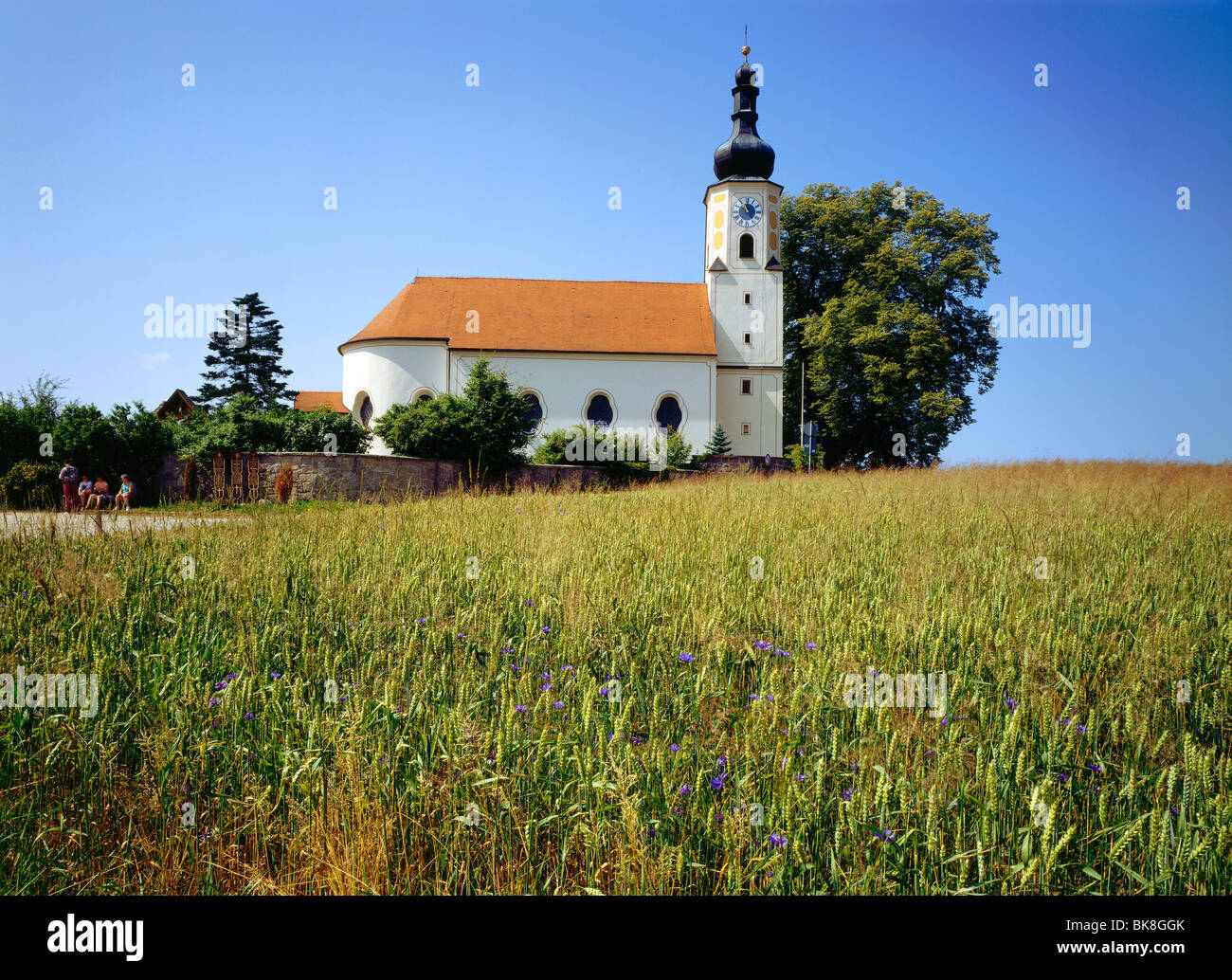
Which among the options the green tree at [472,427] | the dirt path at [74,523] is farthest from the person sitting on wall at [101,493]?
the dirt path at [74,523]

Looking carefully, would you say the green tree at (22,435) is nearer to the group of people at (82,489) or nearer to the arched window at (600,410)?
the group of people at (82,489)

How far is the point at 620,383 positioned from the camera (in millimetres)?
36219

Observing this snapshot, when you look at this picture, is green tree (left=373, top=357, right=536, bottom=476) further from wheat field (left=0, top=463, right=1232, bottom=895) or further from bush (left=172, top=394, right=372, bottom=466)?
wheat field (left=0, top=463, right=1232, bottom=895)

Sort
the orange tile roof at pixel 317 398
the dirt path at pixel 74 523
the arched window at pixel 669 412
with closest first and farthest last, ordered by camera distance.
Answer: the dirt path at pixel 74 523 → the arched window at pixel 669 412 → the orange tile roof at pixel 317 398

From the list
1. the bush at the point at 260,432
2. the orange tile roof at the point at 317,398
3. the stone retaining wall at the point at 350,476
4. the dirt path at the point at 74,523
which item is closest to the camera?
the dirt path at the point at 74,523

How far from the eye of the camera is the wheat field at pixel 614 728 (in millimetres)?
2010

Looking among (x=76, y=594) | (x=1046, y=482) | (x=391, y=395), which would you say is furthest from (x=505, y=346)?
(x=76, y=594)

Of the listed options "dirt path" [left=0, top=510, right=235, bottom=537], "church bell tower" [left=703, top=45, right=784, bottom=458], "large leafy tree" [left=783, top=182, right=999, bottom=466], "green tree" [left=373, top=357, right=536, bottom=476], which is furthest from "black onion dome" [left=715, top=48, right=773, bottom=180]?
"dirt path" [left=0, top=510, right=235, bottom=537]

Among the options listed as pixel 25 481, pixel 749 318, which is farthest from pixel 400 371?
pixel 749 318

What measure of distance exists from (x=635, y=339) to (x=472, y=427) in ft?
55.9

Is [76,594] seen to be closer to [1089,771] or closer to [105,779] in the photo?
[105,779]

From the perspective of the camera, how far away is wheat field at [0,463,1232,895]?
79.1 inches

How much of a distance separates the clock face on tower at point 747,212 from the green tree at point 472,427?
71.3 ft

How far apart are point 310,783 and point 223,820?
35 cm
